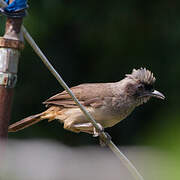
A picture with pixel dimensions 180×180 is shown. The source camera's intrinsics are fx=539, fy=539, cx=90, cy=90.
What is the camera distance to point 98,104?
607 centimetres

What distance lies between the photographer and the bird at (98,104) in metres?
6.00

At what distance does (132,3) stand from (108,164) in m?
4.57

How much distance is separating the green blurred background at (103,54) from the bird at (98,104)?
5.85 ft

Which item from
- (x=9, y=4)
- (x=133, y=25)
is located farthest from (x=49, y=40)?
(x=9, y=4)

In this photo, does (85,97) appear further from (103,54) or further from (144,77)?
(103,54)

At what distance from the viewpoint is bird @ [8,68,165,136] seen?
6.00 m

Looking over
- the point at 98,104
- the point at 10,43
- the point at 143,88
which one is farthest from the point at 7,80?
the point at 143,88

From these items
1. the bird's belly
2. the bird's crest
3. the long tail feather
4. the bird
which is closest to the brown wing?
the bird

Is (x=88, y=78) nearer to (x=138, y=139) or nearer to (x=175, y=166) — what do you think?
(x=138, y=139)

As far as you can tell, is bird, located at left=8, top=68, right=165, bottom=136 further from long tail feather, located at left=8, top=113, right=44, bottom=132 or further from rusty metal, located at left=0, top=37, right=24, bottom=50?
rusty metal, located at left=0, top=37, right=24, bottom=50

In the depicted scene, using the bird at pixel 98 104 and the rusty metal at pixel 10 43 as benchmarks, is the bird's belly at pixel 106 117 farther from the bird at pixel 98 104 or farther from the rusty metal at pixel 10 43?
the rusty metal at pixel 10 43

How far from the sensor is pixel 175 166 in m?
2.97

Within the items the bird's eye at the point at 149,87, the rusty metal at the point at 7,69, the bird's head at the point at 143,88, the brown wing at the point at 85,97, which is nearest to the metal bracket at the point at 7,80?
the rusty metal at the point at 7,69

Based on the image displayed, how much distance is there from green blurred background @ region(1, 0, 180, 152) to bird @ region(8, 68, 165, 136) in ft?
5.85
